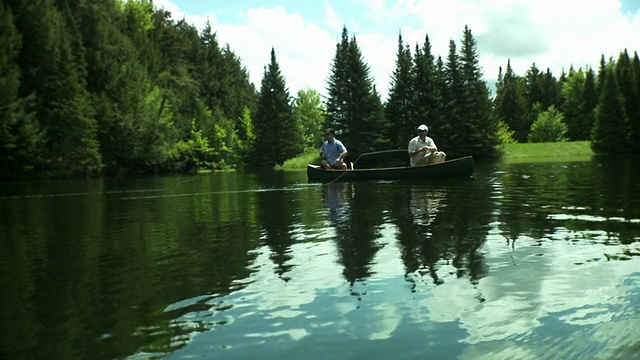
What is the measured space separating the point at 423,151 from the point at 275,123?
56.0 metres

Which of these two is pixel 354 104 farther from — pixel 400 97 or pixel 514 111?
pixel 514 111

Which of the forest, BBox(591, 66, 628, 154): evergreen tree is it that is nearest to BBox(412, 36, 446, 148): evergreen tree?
the forest

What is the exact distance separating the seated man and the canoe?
22.9 inches

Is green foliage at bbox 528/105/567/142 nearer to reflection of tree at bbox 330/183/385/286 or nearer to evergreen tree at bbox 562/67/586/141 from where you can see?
evergreen tree at bbox 562/67/586/141

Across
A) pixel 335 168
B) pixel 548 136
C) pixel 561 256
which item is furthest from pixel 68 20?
pixel 548 136

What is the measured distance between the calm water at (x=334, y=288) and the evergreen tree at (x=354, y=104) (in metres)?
54.6

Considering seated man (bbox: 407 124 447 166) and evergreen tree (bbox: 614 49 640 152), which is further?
evergreen tree (bbox: 614 49 640 152)

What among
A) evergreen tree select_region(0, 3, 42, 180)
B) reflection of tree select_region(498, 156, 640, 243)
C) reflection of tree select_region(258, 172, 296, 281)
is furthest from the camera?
evergreen tree select_region(0, 3, 42, 180)

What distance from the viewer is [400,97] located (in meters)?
68.4

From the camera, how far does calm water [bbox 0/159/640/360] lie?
430 cm

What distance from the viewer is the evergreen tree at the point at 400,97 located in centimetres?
6800

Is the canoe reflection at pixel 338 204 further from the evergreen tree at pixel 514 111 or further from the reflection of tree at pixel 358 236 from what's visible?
the evergreen tree at pixel 514 111

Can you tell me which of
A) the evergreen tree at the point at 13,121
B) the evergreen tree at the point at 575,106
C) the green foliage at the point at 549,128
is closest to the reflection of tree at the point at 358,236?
the evergreen tree at the point at 13,121

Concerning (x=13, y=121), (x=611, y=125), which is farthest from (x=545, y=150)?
(x=13, y=121)
